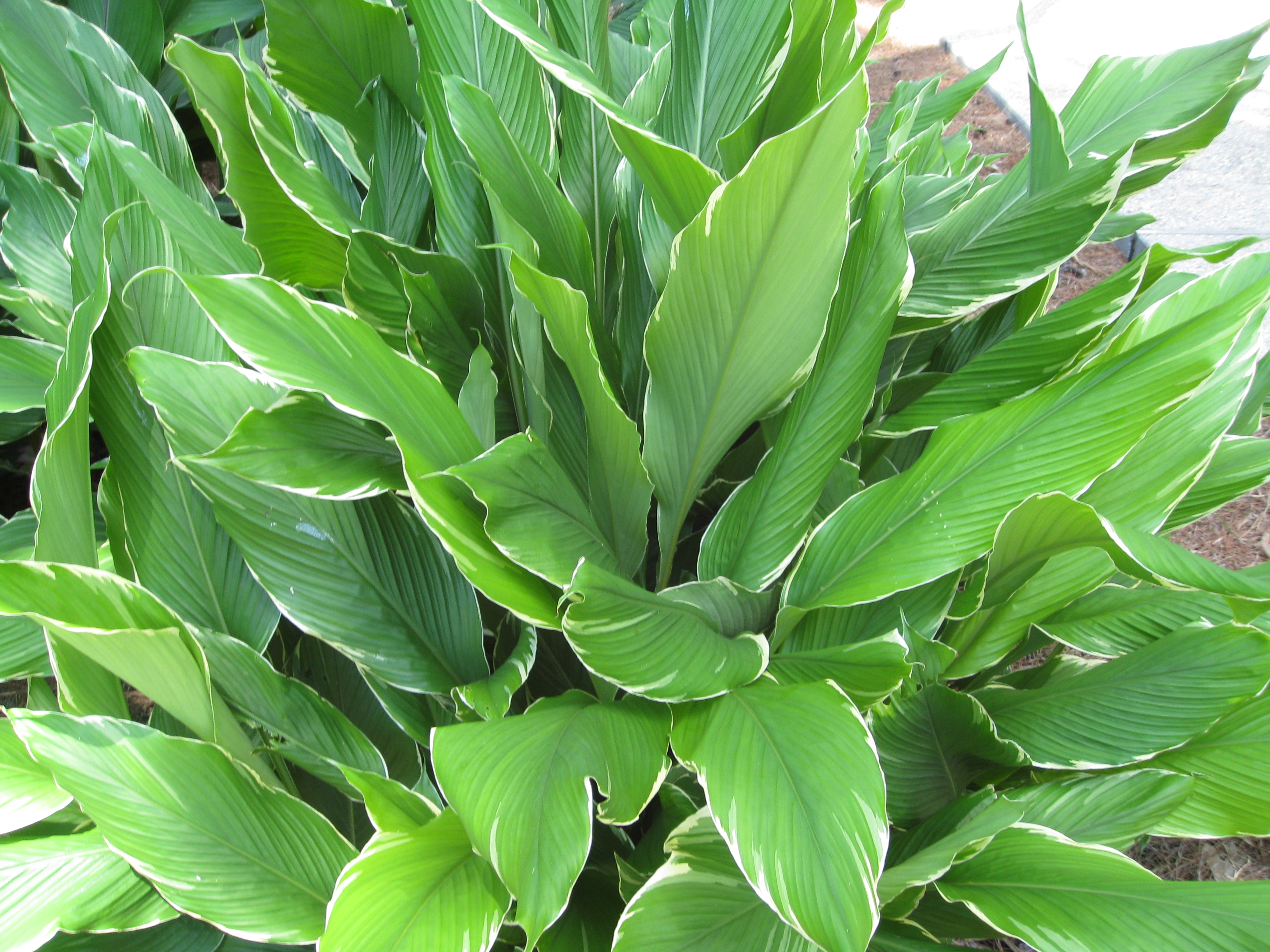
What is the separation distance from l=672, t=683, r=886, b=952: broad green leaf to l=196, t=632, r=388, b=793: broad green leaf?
1.03ft

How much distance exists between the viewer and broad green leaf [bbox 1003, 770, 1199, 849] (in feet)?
2.75

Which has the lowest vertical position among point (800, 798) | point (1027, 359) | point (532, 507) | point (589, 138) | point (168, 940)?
point (168, 940)

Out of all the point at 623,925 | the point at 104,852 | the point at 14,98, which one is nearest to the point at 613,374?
the point at 623,925

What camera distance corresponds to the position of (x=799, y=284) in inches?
28.9

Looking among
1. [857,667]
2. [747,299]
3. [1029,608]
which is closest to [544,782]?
[857,667]

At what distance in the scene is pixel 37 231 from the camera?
1.29 meters

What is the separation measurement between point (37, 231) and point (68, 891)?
36.7 inches

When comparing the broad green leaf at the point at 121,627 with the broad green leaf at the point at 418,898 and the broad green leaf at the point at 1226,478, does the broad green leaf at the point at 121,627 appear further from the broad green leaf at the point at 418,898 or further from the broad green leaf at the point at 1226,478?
the broad green leaf at the point at 1226,478

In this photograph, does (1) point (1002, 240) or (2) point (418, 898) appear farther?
(1) point (1002, 240)

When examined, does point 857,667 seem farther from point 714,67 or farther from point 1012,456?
point 714,67

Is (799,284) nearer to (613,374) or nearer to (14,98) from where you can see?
(613,374)

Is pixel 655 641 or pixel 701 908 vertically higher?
pixel 655 641

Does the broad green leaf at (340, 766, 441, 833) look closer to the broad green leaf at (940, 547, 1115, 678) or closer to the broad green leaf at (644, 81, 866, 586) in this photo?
the broad green leaf at (644, 81, 866, 586)

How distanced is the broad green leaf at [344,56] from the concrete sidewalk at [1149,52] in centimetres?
173
